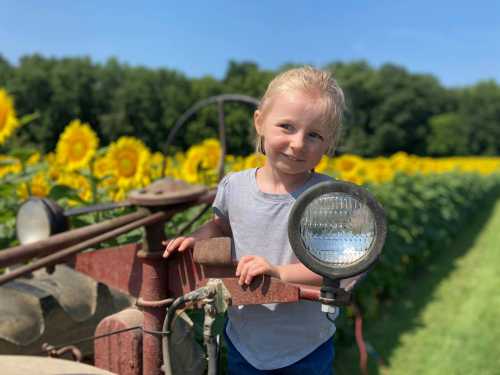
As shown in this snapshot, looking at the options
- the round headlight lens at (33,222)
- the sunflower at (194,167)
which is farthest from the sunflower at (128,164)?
the round headlight lens at (33,222)

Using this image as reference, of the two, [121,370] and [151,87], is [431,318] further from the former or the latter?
[151,87]

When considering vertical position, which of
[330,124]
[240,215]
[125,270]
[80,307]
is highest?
[330,124]

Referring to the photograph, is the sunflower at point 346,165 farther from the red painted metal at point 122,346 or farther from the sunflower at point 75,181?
the red painted metal at point 122,346

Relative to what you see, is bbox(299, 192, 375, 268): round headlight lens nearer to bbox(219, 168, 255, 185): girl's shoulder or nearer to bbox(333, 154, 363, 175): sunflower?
bbox(219, 168, 255, 185): girl's shoulder

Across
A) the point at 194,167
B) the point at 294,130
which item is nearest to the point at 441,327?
the point at 194,167

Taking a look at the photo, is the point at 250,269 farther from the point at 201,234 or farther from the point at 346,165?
the point at 346,165

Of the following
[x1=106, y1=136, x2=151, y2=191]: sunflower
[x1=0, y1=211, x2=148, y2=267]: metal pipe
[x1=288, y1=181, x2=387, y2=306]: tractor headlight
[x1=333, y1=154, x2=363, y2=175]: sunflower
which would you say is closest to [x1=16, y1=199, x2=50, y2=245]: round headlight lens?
[x1=0, y1=211, x2=148, y2=267]: metal pipe

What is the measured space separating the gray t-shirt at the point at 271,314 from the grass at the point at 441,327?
277 cm

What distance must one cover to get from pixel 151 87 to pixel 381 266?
3404 centimetres

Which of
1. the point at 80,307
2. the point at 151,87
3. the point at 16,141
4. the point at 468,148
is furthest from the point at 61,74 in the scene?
the point at 468,148

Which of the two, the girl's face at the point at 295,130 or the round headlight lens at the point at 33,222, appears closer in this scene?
the girl's face at the point at 295,130

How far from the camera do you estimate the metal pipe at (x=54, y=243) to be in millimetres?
1002

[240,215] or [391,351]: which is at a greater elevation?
[240,215]

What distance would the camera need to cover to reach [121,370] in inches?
46.6
